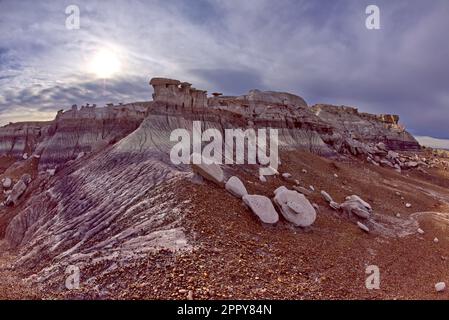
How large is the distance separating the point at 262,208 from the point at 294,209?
5.59ft

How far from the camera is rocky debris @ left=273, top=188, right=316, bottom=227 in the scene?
13.3 m

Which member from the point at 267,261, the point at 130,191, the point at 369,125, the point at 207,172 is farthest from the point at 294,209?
the point at 369,125

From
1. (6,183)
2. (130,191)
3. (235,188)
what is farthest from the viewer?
(6,183)

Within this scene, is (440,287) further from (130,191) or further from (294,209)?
(130,191)

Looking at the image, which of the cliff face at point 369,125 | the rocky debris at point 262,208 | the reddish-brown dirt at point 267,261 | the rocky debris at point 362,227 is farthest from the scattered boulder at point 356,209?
the cliff face at point 369,125

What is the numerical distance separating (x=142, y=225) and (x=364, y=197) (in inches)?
756

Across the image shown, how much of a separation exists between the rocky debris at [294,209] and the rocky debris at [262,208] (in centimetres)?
74

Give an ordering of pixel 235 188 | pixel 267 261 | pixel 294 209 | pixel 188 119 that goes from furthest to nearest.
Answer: pixel 188 119
pixel 235 188
pixel 294 209
pixel 267 261

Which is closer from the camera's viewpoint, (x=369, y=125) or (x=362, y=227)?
(x=362, y=227)

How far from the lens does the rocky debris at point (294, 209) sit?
13.3 meters

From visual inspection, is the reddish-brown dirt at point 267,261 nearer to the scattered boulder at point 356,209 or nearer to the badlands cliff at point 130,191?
the badlands cliff at point 130,191

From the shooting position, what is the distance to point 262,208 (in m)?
12.8

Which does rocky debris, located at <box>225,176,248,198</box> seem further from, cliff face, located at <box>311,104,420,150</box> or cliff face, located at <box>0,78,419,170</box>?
cliff face, located at <box>311,104,420,150</box>
